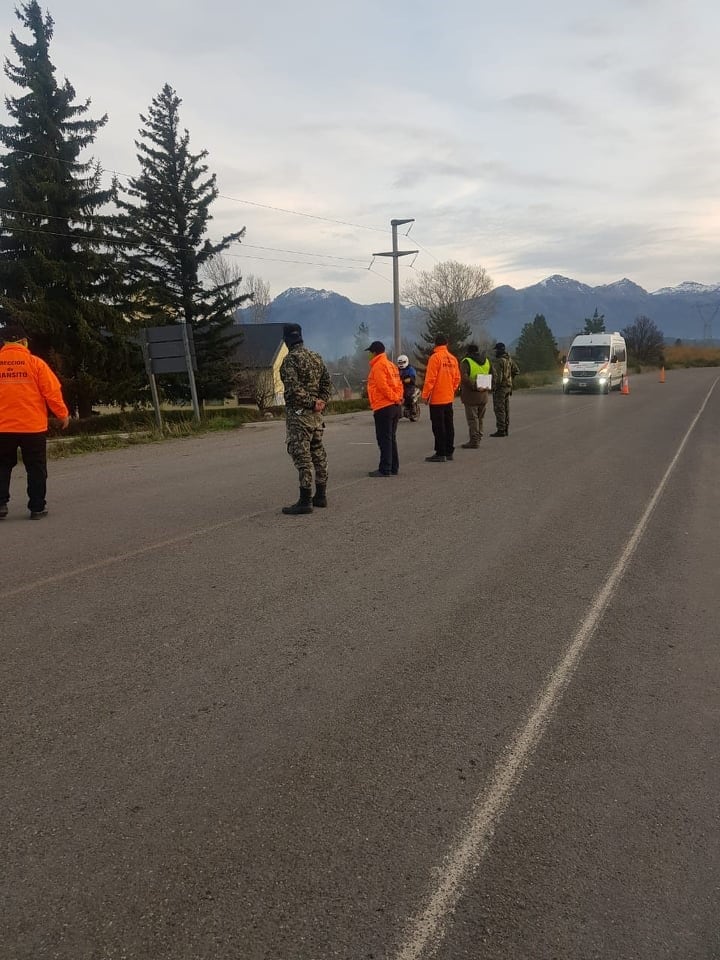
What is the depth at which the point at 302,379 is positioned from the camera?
7035 mm

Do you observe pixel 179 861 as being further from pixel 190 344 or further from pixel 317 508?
pixel 190 344

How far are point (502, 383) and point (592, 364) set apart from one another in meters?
18.7

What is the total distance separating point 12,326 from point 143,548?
3.12 meters

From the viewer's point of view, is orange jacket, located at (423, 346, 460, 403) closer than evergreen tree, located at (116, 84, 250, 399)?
Yes

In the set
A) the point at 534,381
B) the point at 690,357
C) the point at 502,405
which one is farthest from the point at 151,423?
the point at 690,357

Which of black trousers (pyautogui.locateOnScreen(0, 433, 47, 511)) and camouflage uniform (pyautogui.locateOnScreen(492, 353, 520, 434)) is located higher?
camouflage uniform (pyautogui.locateOnScreen(492, 353, 520, 434))

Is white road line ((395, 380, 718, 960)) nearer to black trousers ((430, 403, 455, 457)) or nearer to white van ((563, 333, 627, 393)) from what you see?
black trousers ((430, 403, 455, 457))

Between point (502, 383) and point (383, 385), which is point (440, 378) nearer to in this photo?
point (383, 385)

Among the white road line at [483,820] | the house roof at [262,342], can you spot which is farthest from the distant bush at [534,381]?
the white road line at [483,820]

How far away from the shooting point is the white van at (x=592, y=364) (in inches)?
1209

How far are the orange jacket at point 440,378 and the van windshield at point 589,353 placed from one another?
22533 millimetres

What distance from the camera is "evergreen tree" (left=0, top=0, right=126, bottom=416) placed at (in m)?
26.1

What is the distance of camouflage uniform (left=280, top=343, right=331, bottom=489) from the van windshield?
2654cm

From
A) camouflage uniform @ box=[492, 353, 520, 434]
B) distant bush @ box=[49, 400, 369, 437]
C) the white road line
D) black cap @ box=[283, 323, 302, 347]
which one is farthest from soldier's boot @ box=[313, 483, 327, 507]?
distant bush @ box=[49, 400, 369, 437]
